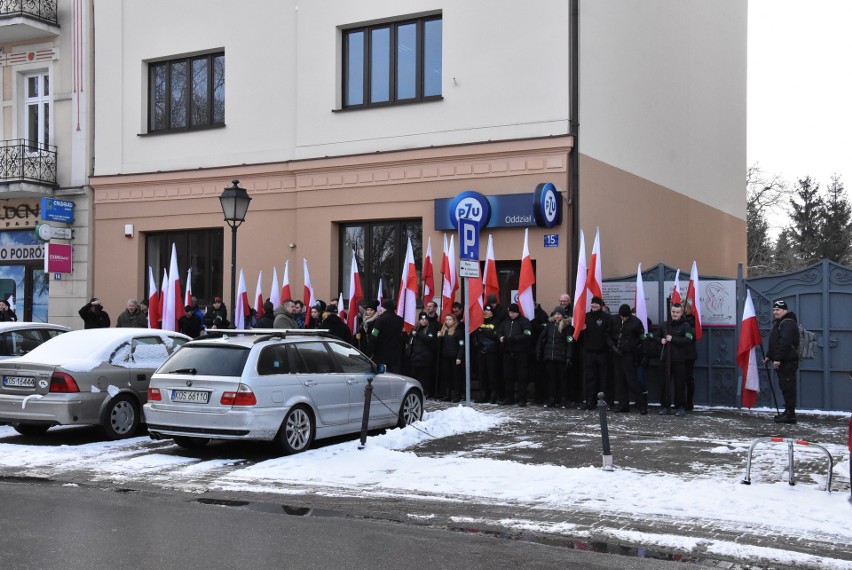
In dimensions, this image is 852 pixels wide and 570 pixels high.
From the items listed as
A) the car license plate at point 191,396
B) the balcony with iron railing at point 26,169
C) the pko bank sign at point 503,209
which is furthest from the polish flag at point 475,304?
the balcony with iron railing at point 26,169

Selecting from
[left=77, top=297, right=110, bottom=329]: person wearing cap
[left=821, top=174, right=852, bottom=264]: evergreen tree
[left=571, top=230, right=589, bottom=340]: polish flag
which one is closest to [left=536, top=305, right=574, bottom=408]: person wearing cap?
[left=571, top=230, right=589, bottom=340]: polish flag

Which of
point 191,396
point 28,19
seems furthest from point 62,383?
point 28,19

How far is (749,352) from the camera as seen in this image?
15.6 meters

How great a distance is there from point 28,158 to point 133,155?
2846mm

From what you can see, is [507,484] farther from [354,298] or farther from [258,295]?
[258,295]

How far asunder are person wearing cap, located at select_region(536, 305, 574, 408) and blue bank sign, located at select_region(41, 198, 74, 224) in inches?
506

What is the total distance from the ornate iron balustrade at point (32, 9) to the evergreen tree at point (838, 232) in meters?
52.0

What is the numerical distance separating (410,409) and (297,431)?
243 cm

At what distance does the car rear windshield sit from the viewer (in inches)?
444

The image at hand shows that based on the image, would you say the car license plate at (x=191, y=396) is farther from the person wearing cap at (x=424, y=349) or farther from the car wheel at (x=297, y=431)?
the person wearing cap at (x=424, y=349)

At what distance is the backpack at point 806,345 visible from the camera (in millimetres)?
14734

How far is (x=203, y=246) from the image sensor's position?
22.2m

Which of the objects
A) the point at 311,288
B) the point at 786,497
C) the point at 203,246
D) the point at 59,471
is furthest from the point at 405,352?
the point at 786,497

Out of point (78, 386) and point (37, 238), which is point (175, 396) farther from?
point (37, 238)
